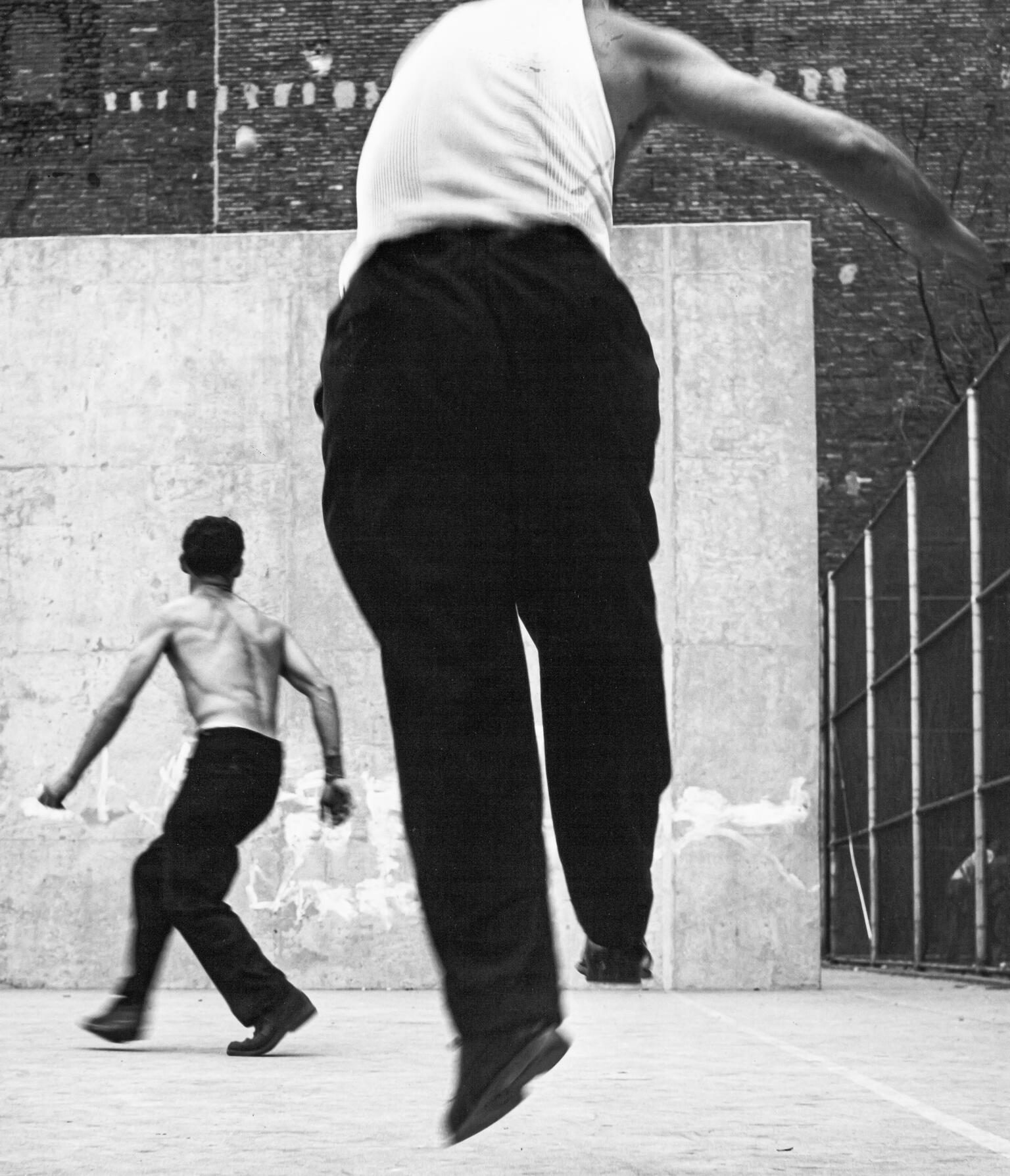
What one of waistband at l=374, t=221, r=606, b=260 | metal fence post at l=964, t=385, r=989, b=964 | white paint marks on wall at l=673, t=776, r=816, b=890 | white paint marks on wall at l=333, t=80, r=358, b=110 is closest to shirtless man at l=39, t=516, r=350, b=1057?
waistband at l=374, t=221, r=606, b=260

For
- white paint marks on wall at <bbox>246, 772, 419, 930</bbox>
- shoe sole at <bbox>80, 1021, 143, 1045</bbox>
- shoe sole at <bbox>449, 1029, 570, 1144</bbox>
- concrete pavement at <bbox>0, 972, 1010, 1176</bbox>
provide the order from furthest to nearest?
white paint marks on wall at <bbox>246, 772, 419, 930</bbox>
shoe sole at <bbox>80, 1021, 143, 1045</bbox>
concrete pavement at <bbox>0, 972, 1010, 1176</bbox>
shoe sole at <bbox>449, 1029, 570, 1144</bbox>

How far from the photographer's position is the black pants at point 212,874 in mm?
6758

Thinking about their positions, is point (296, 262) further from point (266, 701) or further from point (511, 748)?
point (511, 748)

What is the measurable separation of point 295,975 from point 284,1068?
6.29 metres

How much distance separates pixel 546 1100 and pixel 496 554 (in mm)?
2994

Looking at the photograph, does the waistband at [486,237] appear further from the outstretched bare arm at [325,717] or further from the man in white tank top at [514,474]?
the outstretched bare arm at [325,717]

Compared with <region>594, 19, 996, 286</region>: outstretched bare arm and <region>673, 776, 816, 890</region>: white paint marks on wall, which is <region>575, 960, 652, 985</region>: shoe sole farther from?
<region>673, 776, 816, 890</region>: white paint marks on wall

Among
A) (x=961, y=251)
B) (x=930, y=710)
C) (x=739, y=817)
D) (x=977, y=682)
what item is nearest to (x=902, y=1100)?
(x=961, y=251)

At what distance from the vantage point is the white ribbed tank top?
261 cm

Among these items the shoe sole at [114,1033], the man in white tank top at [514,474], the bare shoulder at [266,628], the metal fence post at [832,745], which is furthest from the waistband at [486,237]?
the metal fence post at [832,745]

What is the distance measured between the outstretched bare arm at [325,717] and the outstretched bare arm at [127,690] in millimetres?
430

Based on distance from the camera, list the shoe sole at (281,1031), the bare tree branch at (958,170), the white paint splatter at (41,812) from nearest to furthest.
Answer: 1. the shoe sole at (281,1031)
2. the white paint splatter at (41,812)
3. the bare tree branch at (958,170)

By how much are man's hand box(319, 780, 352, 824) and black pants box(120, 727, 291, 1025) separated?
793 millimetres

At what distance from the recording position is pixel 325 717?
6910mm
